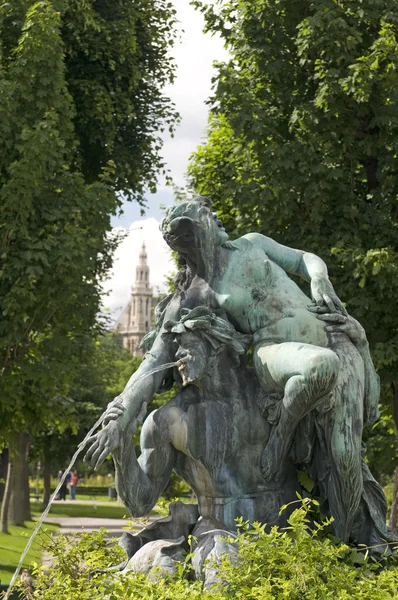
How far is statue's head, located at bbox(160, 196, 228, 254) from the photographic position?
643cm

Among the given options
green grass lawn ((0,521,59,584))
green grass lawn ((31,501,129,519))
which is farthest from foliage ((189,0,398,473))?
green grass lawn ((31,501,129,519))

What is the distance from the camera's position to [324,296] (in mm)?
6426

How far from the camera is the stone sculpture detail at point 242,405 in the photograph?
6.11 metres

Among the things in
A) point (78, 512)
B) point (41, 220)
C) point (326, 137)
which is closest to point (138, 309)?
point (78, 512)

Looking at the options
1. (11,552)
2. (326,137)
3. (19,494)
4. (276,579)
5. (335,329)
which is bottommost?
(276,579)

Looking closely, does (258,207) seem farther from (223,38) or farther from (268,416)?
(268,416)

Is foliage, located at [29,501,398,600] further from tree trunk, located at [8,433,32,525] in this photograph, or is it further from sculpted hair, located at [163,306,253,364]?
tree trunk, located at [8,433,32,525]

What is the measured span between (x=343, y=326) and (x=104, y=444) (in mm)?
1500

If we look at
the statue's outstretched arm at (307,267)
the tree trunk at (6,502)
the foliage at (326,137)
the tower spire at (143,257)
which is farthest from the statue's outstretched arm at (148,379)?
the tower spire at (143,257)

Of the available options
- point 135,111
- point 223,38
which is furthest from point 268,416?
point 135,111

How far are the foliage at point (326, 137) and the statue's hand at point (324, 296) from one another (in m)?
8.25

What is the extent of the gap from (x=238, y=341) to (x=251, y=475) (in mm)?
747

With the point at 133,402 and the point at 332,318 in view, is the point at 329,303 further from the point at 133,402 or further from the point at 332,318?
the point at 133,402

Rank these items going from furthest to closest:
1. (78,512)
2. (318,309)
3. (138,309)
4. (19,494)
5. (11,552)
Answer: (138,309), (78,512), (19,494), (11,552), (318,309)
